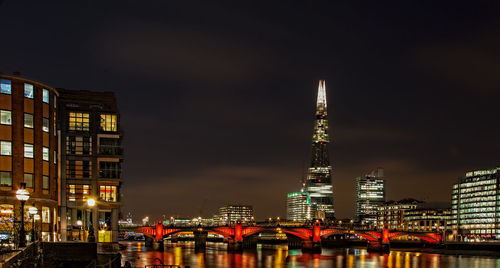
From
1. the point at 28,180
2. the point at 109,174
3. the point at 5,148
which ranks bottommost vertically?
the point at 109,174

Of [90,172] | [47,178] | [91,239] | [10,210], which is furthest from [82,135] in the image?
[91,239]

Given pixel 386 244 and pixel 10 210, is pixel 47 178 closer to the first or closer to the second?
pixel 10 210

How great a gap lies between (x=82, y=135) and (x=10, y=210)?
30.3 m

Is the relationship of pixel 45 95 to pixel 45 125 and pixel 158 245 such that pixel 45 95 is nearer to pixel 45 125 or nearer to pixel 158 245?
pixel 45 125

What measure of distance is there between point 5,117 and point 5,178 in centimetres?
531

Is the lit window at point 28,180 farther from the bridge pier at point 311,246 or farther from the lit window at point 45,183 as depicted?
the bridge pier at point 311,246

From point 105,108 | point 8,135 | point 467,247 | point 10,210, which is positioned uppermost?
point 105,108

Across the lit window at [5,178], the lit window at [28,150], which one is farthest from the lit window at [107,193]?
the lit window at [5,178]

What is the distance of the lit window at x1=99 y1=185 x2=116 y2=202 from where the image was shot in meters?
78.5

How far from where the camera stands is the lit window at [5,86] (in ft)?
161

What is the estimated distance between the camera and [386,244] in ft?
588

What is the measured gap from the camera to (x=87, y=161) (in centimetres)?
7712

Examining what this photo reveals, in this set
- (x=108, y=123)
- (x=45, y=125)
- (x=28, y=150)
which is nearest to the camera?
(x=28, y=150)

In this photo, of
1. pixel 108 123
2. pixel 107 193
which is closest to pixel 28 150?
pixel 107 193
